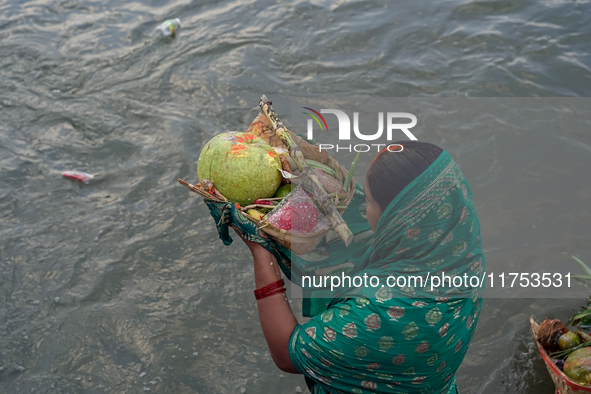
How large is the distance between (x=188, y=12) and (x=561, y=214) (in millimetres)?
5508

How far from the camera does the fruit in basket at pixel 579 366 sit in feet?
7.39

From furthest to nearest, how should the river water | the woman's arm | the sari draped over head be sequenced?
the river water → the woman's arm → the sari draped over head

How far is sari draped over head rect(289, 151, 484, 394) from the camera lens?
66.5 inches

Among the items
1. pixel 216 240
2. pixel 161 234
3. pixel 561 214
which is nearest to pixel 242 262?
pixel 216 240

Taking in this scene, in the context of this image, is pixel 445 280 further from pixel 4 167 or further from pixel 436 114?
pixel 4 167

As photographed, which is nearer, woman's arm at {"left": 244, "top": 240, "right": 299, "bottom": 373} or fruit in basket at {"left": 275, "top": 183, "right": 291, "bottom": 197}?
woman's arm at {"left": 244, "top": 240, "right": 299, "bottom": 373}

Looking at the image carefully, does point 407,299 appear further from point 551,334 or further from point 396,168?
point 551,334

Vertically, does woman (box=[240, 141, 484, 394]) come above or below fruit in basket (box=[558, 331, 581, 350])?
above

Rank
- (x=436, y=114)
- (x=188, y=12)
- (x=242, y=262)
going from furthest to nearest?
1. (x=188, y=12)
2. (x=436, y=114)
3. (x=242, y=262)

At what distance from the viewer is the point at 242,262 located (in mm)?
3891

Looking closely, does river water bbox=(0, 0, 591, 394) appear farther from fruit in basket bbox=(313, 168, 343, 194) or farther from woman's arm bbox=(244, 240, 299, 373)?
fruit in basket bbox=(313, 168, 343, 194)

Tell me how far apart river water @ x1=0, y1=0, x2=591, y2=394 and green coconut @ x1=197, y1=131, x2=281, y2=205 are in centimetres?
156

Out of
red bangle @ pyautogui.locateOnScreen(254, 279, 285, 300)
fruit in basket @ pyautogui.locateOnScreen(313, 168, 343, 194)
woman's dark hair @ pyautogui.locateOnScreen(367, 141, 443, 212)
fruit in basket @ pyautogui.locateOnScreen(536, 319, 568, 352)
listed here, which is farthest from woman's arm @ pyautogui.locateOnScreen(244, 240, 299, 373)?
fruit in basket @ pyautogui.locateOnScreen(536, 319, 568, 352)

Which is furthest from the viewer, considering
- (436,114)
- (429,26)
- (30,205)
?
(429,26)
